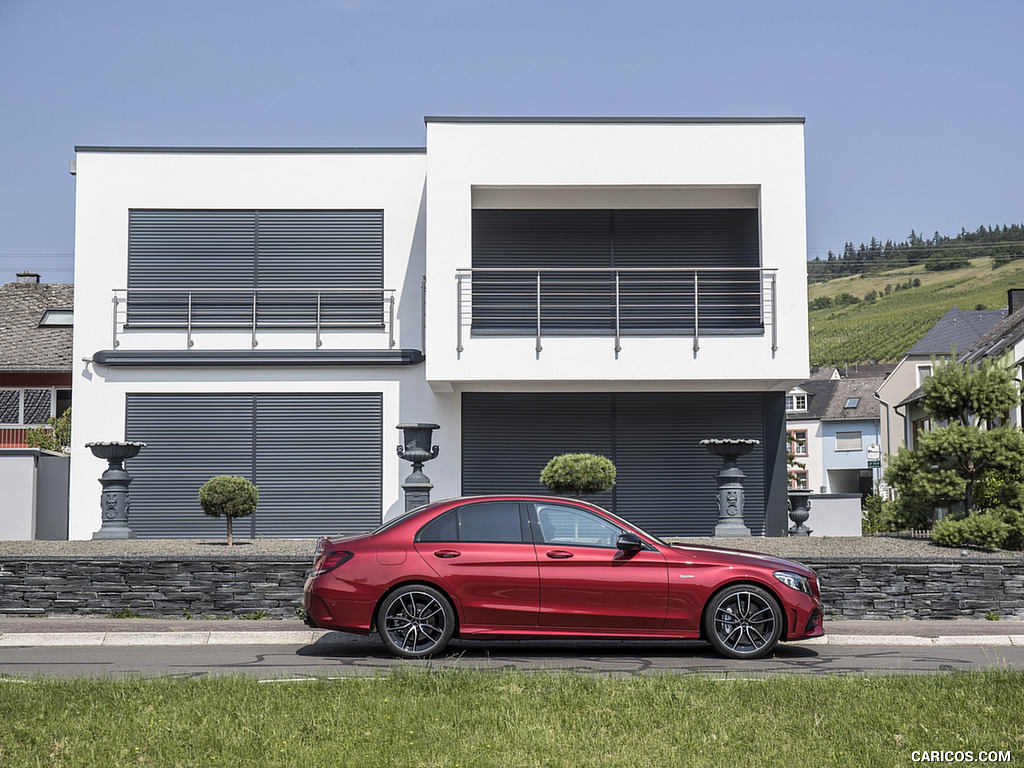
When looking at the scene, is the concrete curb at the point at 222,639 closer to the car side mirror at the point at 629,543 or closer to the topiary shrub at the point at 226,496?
the car side mirror at the point at 629,543

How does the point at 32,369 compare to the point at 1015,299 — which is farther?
the point at 1015,299

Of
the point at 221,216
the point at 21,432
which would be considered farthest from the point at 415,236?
the point at 21,432

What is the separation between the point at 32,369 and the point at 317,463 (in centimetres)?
1374

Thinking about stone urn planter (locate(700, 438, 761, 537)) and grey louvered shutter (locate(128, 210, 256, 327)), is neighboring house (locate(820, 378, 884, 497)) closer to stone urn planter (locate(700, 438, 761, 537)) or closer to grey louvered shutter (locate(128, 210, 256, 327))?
stone urn planter (locate(700, 438, 761, 537))

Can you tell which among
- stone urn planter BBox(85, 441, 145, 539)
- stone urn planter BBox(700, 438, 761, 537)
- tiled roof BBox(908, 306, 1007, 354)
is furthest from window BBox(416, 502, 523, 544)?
tiled roof BBox(908, 306, 1007, 354)

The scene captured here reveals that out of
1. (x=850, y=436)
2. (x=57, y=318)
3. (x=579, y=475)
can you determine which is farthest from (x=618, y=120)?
(x=850, y=436)

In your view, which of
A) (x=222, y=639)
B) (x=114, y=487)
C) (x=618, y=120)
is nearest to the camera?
(x=222, y=639)

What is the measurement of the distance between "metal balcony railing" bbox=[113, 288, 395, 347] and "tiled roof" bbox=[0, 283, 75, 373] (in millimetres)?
8878

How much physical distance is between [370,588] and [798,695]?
3.96m

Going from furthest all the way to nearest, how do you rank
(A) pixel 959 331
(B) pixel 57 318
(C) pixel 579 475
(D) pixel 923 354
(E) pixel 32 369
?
(A) pixel 959 331, (D) pixel 923 354, (B) pixel 57 318, (E) pixel 32 369, (C) pixel 579 475

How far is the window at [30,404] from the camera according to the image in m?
32.1

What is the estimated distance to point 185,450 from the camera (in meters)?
20.1

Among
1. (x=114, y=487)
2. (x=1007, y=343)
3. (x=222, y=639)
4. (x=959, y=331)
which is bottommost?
(x=222, y=639)

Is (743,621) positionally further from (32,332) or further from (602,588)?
(32,332)
